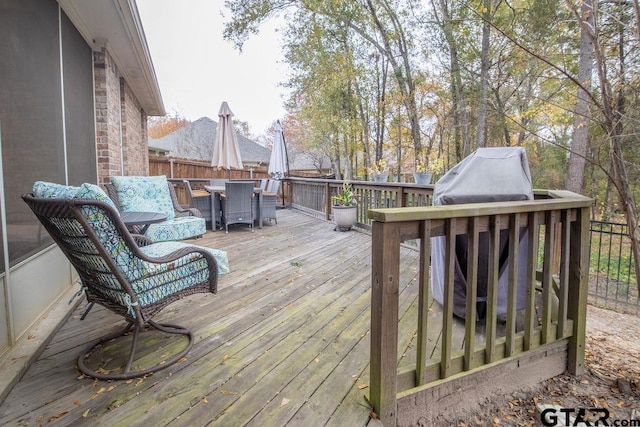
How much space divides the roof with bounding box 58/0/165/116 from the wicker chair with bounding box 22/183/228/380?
248 cm

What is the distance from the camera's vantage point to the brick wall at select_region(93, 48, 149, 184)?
4168 millimetres

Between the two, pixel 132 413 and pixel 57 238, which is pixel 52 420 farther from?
pixel 57 238

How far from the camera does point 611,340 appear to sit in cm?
277

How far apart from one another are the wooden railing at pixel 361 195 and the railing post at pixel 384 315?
3.01 feet

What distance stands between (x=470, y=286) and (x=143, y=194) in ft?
13.5

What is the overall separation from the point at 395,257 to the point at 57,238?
1779 mm

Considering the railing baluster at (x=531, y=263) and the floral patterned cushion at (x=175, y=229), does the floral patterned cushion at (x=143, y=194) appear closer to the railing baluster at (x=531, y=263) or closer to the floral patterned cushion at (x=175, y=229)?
the floral patterned cushion at (x=175, y=229)

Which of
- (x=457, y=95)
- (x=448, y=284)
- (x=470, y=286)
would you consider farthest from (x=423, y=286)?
(x=457, y=95)

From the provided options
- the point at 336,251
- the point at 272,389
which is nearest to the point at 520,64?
the point at 336,251

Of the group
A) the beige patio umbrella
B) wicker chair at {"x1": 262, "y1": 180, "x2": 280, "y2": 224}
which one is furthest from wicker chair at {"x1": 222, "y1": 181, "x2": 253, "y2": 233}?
the beige patio umbrella

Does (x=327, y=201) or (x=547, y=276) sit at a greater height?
(x=327, y=201)

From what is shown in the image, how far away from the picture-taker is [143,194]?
436 cm

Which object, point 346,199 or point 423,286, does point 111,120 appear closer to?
point 346,199

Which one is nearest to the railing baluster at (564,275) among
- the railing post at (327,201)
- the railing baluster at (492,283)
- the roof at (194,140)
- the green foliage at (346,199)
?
the railing baluster at (492,283)
